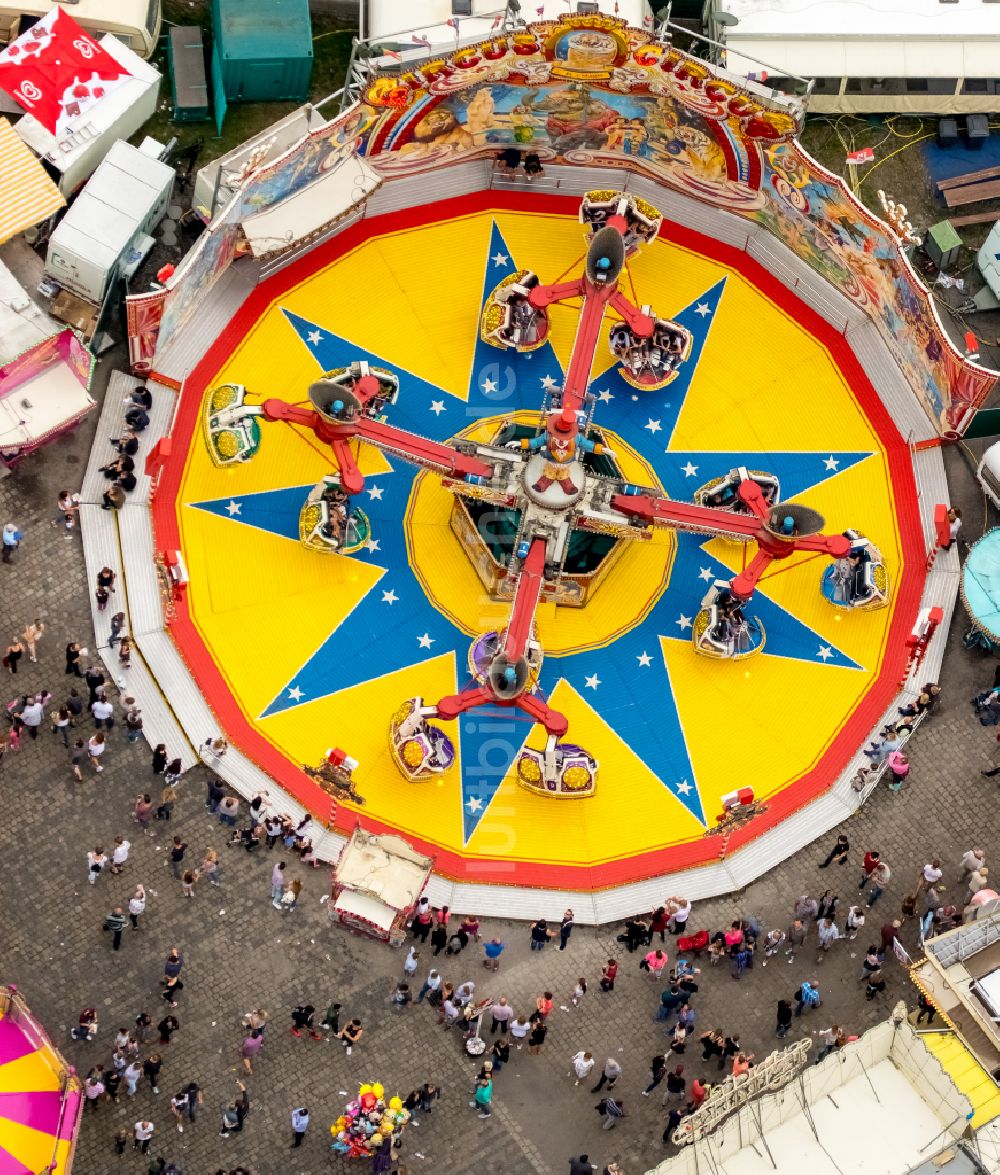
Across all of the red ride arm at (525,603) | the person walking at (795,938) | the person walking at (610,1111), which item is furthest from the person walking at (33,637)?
the person walking at (795,938)

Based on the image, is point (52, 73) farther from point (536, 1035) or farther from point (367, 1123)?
point (367, 1123)

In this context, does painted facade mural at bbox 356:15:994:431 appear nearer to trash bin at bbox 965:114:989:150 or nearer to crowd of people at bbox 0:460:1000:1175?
trash bin at bbox 965:114:989:150

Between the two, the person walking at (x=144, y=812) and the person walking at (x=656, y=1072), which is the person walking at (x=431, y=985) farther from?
the person walking at (x=144, y=812)

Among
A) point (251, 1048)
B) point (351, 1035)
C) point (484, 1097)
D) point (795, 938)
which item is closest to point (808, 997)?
point (795, 938)

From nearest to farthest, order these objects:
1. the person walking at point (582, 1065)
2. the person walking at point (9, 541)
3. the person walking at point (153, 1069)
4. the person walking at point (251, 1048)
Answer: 1. the person walking at point (153, 1069)
2. the person walking at point (251, 1048)
3. the person walking at point (582, 1065)
4. the person walking at point (9, 541)

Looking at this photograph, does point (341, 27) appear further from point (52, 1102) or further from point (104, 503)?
point (52, 1102)

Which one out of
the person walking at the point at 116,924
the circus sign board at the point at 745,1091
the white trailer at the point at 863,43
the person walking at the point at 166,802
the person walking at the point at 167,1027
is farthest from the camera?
the white trailer at the point at 863,43
